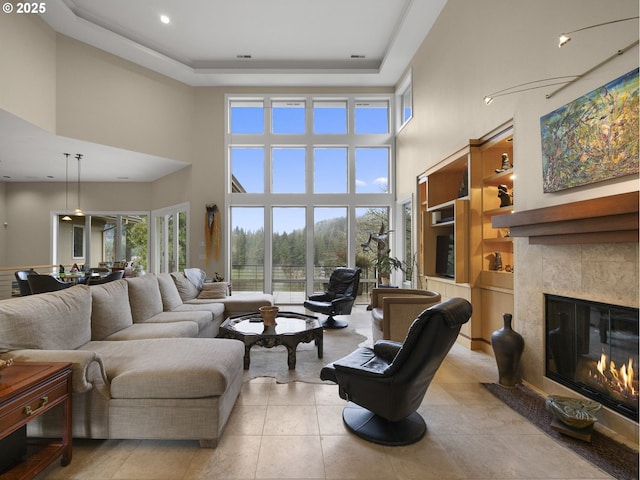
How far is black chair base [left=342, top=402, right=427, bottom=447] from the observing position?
86.5 inches

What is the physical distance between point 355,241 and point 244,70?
4.37 m

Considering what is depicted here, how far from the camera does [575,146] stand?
8.24 feet

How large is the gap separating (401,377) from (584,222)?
5.32ft

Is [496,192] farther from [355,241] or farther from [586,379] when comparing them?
[355,241]

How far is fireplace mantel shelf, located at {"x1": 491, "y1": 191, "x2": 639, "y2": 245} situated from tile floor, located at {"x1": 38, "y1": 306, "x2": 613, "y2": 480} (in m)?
1.38

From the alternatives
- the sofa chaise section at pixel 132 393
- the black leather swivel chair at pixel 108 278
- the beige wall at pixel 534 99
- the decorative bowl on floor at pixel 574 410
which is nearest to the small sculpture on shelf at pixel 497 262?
the beige wall at pixel 534 99

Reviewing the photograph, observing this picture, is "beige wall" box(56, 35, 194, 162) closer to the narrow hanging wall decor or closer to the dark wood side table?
the narrow hanging wall decor

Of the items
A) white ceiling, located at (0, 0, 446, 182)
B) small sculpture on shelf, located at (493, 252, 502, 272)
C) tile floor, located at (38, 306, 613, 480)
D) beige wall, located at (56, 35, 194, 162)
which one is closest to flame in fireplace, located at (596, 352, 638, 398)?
tile floor, located at (38, 306, 613, 480)

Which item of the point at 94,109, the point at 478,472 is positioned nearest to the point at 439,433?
the point at 478,472

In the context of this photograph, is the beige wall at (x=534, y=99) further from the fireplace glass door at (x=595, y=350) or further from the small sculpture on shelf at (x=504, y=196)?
the small sculpture on shelf at (x=504, y=196)

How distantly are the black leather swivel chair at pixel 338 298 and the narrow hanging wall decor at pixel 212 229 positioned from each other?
9.25ft

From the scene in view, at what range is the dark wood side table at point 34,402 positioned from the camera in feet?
5.15

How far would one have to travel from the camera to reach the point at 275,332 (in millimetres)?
3555

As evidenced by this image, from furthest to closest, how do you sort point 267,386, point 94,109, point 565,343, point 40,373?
1. point 94,109
2. point 267,386
3. point 565,343
4. point 40,373
